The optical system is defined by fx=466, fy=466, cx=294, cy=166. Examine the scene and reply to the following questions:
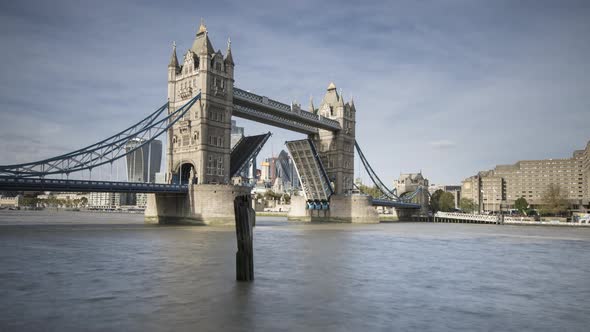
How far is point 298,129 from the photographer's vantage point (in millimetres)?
73125

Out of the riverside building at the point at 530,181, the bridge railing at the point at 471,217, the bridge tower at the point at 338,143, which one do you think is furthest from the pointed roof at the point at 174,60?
the riverside building at the point at 530,181

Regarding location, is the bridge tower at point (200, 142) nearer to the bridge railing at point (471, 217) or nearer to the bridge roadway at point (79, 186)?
the bridge roadway at point (79, 186)

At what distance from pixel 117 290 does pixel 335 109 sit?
2762 inches

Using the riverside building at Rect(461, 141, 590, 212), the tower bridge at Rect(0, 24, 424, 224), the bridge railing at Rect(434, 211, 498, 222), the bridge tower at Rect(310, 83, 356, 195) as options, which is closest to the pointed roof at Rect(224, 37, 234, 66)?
the tower bridge at Rect(0, 24, 424, 224)

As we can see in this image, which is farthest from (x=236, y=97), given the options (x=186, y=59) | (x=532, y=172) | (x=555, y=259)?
(x=532, y=172)

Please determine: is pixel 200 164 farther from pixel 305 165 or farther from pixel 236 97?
pixel 305 165

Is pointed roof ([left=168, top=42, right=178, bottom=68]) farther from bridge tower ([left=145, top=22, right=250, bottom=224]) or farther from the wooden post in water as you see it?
the wooden post in water

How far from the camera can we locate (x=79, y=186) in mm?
45500

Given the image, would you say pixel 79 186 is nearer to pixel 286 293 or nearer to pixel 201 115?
pixel 201 115

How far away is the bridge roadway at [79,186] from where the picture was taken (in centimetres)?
4117

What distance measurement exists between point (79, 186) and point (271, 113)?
28.0 metres

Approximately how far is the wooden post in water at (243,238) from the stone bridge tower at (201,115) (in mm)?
38459

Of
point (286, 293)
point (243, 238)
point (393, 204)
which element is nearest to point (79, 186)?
point (243, 238)

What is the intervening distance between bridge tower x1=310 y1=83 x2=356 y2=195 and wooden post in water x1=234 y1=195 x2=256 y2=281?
6383 cm
